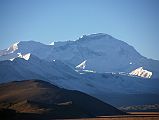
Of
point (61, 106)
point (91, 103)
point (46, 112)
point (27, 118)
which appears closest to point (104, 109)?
point (91, 103)

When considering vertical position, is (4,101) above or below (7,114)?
above

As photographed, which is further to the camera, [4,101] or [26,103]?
[4,101]

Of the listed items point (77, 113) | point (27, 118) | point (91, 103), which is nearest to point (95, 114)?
point (77, 113)

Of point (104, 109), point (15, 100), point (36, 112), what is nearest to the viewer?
point (36, 112)

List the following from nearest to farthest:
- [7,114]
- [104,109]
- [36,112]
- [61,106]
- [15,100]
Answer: [7,114] → [36,112] → [61,106] → [104,109] → [15,100]

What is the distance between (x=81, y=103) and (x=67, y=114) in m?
29.5

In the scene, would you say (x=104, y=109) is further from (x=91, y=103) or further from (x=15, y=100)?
(x=15, y=100)

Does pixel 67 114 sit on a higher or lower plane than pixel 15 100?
lower

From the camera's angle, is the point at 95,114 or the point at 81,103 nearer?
the point at 95,114

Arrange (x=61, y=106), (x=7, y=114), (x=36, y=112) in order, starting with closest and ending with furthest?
→ (x=7, y=114), (x=36, y=112), (x=61, y=106)

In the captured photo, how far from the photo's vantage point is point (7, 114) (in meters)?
132

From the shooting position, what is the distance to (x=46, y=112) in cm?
15512

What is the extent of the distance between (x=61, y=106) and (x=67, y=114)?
11541 millimetres

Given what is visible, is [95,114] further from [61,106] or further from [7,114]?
[7,114]
